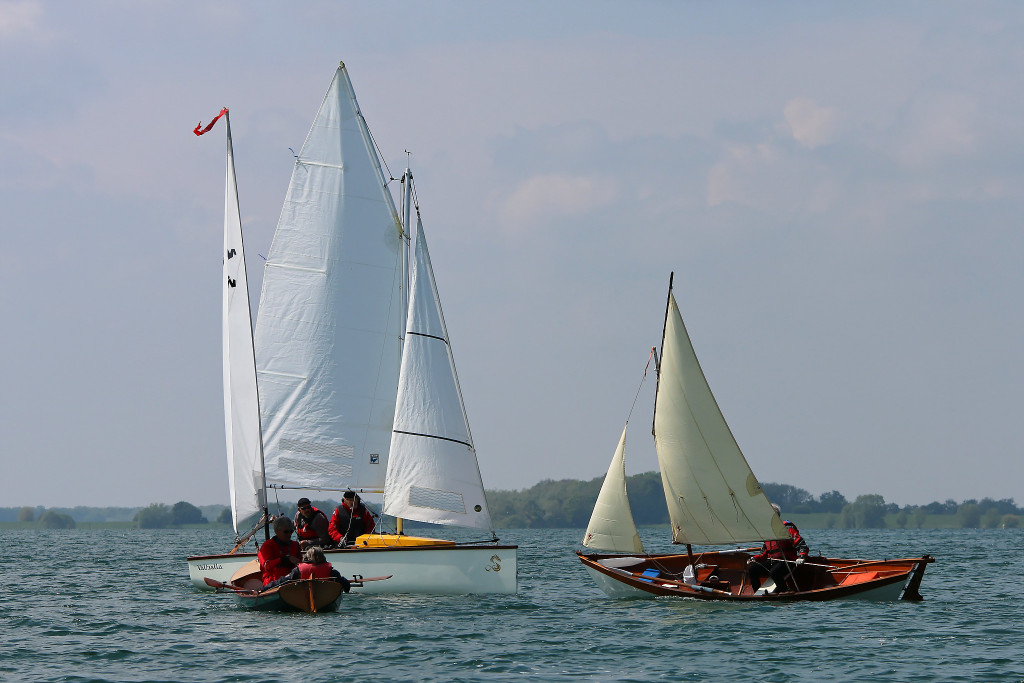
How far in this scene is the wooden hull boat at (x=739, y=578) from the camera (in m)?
27.8

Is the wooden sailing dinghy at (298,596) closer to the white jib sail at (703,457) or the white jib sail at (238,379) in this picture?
the white jib sail at (238,379)

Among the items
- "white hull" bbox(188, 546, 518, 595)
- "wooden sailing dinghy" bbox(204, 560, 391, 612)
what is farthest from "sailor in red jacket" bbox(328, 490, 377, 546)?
"wooden sailing dinghy" bbox(204, 560, 391, 612)

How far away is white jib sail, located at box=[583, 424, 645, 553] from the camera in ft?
98.1

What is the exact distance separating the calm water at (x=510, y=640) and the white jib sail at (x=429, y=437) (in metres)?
2.42

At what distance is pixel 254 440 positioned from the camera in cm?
3023

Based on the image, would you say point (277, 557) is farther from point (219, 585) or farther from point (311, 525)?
point (219, 585)

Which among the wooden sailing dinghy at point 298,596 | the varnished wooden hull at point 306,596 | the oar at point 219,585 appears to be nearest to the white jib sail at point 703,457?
the wooden sailing dinghy at point 298,596

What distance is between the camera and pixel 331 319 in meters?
32.0

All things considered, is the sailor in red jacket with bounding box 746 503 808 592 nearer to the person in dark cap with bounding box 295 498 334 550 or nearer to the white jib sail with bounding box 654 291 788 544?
the white jib sail with bounding box 654 291 788 544

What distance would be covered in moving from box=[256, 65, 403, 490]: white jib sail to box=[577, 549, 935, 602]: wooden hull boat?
683 cm

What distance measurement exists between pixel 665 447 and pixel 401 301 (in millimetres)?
8067

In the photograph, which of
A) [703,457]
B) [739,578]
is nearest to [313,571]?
[703,457]

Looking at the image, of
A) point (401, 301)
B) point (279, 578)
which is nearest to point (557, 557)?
point (401, 301)

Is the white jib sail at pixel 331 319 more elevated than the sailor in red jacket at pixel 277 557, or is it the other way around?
the white jib sail at pixel 331 319
